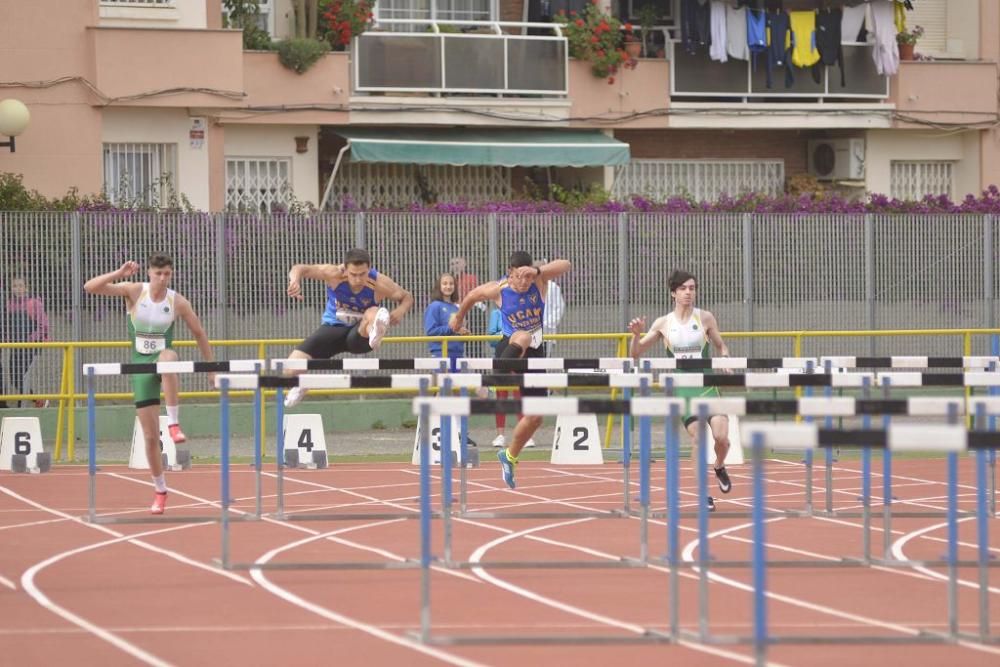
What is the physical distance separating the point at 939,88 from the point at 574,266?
529 inches

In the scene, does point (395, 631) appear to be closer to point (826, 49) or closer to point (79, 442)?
point (79, 442)

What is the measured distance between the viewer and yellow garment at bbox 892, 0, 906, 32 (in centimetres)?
3547

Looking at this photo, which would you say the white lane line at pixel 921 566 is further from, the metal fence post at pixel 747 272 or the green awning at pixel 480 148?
the green awning at pixel 480 148

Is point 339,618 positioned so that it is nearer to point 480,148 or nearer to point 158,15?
point 158,15

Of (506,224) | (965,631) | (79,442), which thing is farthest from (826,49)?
(965,631)

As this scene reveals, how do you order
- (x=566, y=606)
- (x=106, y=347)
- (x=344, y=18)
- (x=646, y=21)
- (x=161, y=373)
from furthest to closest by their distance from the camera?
(x=646, y=21) → (x=344, y=18) → (x=106, y=347) → (x=161, y=373) → (x=566, y=606)

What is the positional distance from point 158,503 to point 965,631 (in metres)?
6.85

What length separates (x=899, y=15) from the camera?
3572cm

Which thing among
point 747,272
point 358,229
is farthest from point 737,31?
point 358,229

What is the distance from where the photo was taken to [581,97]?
33469mm

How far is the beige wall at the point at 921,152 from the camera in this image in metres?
36.1

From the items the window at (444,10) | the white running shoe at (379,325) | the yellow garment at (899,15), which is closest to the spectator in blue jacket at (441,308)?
the white running shoe at (379,325)

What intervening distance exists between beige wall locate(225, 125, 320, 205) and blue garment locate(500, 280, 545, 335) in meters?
15.2

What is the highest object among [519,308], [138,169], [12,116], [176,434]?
[12,116]
